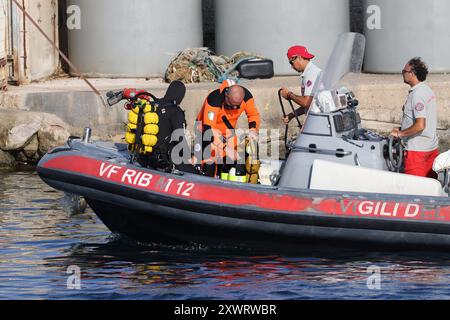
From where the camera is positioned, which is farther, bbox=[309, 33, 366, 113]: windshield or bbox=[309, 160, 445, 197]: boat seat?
bbox=[309, 33, 366, 113]: windshield

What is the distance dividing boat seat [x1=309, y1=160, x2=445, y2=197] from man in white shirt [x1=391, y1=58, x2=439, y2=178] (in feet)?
1.03

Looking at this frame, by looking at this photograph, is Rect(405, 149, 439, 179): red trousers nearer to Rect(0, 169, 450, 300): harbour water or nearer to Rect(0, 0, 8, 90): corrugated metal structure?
Rect(0, 169, 450, 300): harbour water

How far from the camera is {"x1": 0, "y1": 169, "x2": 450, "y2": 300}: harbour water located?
32.9ft

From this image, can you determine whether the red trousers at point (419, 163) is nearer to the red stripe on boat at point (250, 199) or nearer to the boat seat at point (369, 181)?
the boat seat at point (369, 181)

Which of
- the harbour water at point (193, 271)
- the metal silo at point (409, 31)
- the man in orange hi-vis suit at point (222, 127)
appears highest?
the metal silo at point (409, 31)

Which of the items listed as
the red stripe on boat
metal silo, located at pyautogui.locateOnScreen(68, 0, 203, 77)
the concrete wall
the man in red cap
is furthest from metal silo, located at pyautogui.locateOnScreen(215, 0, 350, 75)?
the red stripe on boat

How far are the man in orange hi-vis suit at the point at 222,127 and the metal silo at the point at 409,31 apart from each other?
534 centimetres

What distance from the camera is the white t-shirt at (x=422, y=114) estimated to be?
10.9 metres

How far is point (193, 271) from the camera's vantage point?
10742 millimetres

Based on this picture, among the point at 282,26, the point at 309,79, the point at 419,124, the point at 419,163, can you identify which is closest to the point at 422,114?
the point at 419,124

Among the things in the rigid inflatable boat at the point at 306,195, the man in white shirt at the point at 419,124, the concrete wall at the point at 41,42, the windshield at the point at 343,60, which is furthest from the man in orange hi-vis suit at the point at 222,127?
the concrete wall at the point at 41,42

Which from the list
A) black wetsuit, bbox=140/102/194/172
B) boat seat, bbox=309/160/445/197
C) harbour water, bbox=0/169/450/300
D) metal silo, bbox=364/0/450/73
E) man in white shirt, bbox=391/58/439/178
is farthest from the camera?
metal silo, bbox=364/0/450/73

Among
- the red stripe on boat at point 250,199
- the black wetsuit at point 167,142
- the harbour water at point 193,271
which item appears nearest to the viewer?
the harbour water at point 193,271
